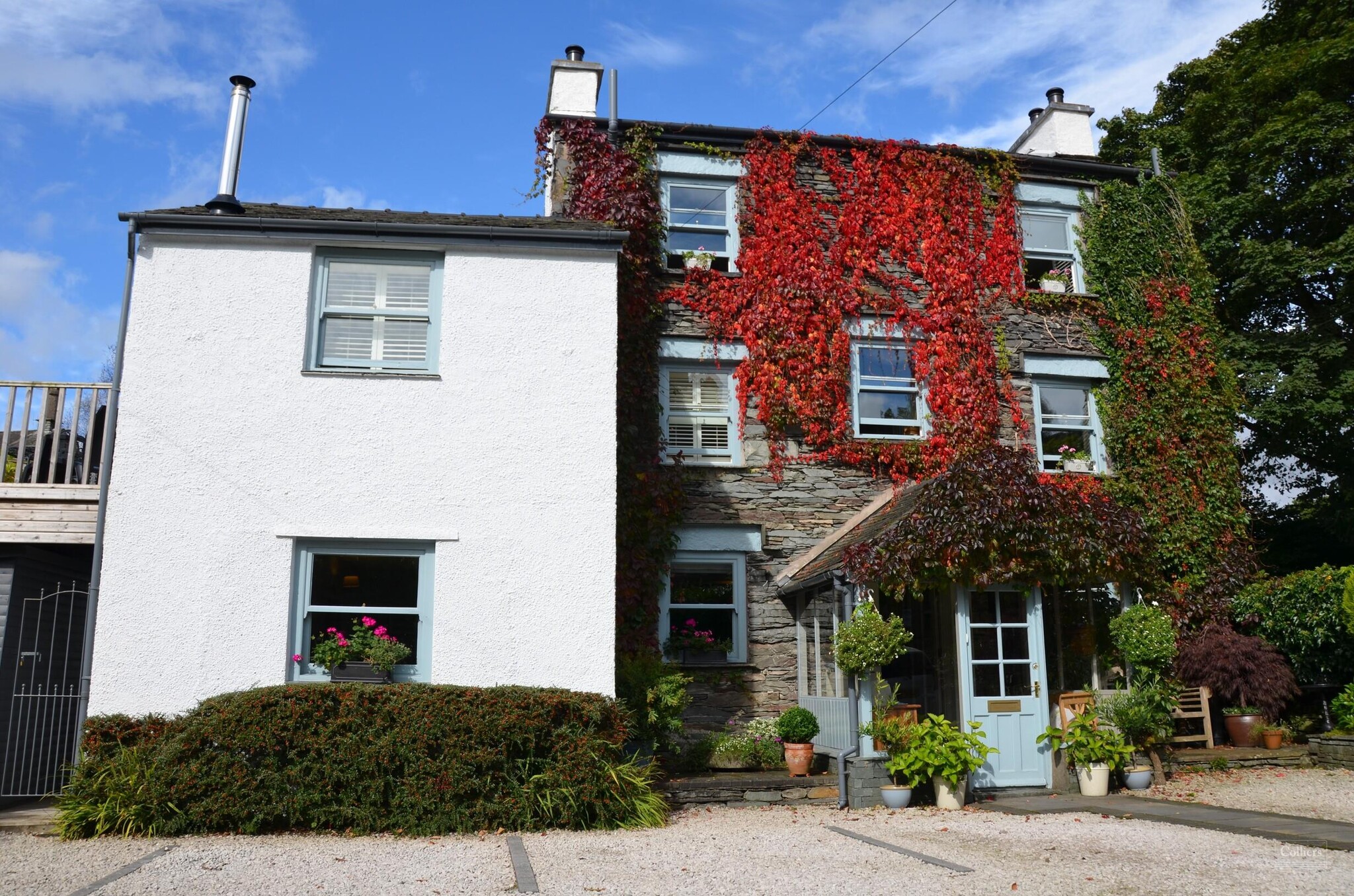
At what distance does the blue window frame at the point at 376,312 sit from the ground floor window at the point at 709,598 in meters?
4.92

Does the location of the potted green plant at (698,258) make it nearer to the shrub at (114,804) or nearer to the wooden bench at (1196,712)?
the wooden bench at (1196,712)

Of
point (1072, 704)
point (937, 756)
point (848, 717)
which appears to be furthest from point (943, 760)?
point (1072, 704)

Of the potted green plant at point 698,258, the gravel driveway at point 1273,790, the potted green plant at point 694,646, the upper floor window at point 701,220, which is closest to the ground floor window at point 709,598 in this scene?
the potted green plant at point 694,646

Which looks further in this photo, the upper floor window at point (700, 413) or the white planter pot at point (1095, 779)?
the upper floor window at point (700, 413)

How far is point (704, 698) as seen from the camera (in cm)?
1355

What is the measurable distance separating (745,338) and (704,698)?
17.2 ft

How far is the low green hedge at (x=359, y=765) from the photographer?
8.96 metres

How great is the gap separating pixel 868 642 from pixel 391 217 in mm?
7295

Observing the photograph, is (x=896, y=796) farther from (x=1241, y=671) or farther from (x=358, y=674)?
(x=1241, y=671)

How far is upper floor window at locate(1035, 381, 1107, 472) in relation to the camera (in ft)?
51.3

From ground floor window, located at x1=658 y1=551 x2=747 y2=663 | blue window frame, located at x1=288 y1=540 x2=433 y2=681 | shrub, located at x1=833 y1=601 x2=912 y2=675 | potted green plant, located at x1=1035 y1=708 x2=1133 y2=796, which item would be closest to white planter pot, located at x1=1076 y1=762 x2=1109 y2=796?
potted green plant, located at x1=1035 y1=708 x2=1133 y2=796

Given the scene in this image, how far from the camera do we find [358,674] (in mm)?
9938

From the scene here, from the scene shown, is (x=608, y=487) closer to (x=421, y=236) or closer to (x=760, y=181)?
(x=421, y=236)

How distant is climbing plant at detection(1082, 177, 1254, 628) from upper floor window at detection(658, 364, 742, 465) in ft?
19.6
